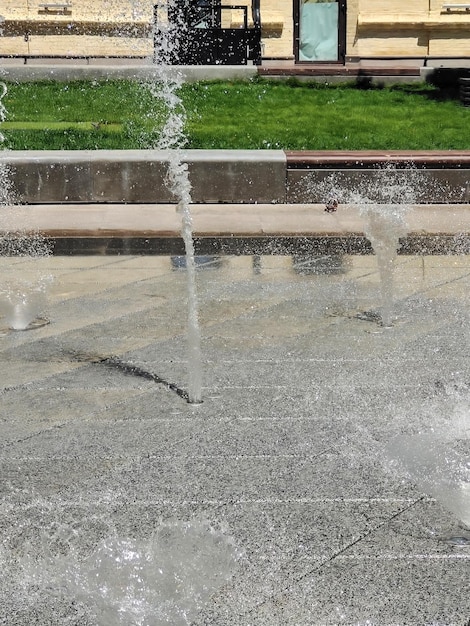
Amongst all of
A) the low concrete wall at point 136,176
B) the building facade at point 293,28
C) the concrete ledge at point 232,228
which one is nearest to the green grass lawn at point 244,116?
the low concrete wall at point 136,176

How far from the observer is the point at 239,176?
11391mm

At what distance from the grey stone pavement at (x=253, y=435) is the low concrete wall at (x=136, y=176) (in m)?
3.04

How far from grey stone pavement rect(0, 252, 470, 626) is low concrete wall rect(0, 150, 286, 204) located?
120 inches

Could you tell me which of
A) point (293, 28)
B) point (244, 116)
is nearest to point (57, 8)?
point (293, 28)

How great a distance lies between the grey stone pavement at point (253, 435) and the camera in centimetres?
367

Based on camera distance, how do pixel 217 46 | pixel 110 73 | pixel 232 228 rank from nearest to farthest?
pixel 232 228
pixel 110 73
pixel 217 46

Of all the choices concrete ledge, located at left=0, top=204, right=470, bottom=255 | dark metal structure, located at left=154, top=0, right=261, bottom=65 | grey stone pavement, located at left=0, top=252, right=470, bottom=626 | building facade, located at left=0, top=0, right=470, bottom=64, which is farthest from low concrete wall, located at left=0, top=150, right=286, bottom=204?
building facade, located at left=0, top=0, right=470, bottom=64

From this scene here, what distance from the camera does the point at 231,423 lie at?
17.2 feet

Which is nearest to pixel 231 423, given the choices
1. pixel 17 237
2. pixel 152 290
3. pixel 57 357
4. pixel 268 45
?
pixel 57 357

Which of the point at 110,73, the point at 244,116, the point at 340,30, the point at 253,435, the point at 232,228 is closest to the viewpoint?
the point at 253,435

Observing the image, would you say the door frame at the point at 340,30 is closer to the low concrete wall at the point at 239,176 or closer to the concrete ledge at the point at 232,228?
the low concrete wall at the point at 239,176

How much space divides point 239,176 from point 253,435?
6.62m

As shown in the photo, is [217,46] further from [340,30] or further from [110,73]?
[340,30]

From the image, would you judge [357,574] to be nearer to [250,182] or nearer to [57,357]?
[57,357]
